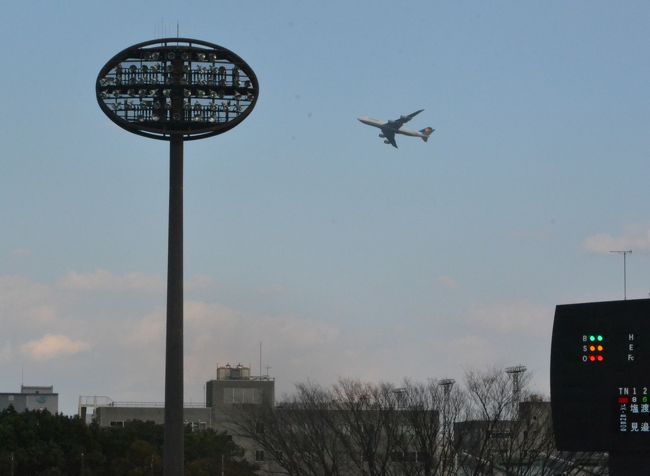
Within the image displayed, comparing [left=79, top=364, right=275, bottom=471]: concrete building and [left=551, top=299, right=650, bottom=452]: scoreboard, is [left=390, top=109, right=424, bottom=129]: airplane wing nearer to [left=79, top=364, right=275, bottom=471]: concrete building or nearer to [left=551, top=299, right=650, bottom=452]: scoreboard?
[left=79, top=364, right=275, bottom=471]: concrete building

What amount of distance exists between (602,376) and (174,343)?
16.0 m

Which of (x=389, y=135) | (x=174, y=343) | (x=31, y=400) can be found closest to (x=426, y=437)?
(x=174, y=343)

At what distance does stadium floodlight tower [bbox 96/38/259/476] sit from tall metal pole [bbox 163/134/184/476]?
0.10ft

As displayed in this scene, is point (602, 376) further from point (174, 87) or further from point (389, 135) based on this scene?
point (389, 135)

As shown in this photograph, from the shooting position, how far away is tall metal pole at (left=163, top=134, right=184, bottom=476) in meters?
40.0

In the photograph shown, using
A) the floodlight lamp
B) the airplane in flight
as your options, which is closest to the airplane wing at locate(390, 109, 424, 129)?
the airplane in flight

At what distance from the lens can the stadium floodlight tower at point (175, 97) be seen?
40.7 meters

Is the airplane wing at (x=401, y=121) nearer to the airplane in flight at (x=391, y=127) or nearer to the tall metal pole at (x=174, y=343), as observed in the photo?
the airplane in flight at (x=391, y=127)

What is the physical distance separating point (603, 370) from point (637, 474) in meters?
2.36

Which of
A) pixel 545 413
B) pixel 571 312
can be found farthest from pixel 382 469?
pixel 571 312

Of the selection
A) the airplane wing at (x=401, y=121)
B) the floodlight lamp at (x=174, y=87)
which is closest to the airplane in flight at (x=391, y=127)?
the airplane wing at (x=401, y=121)

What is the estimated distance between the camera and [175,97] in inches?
1625

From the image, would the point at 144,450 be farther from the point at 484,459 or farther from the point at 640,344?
the point at 640,344

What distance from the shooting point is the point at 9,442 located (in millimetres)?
81000
